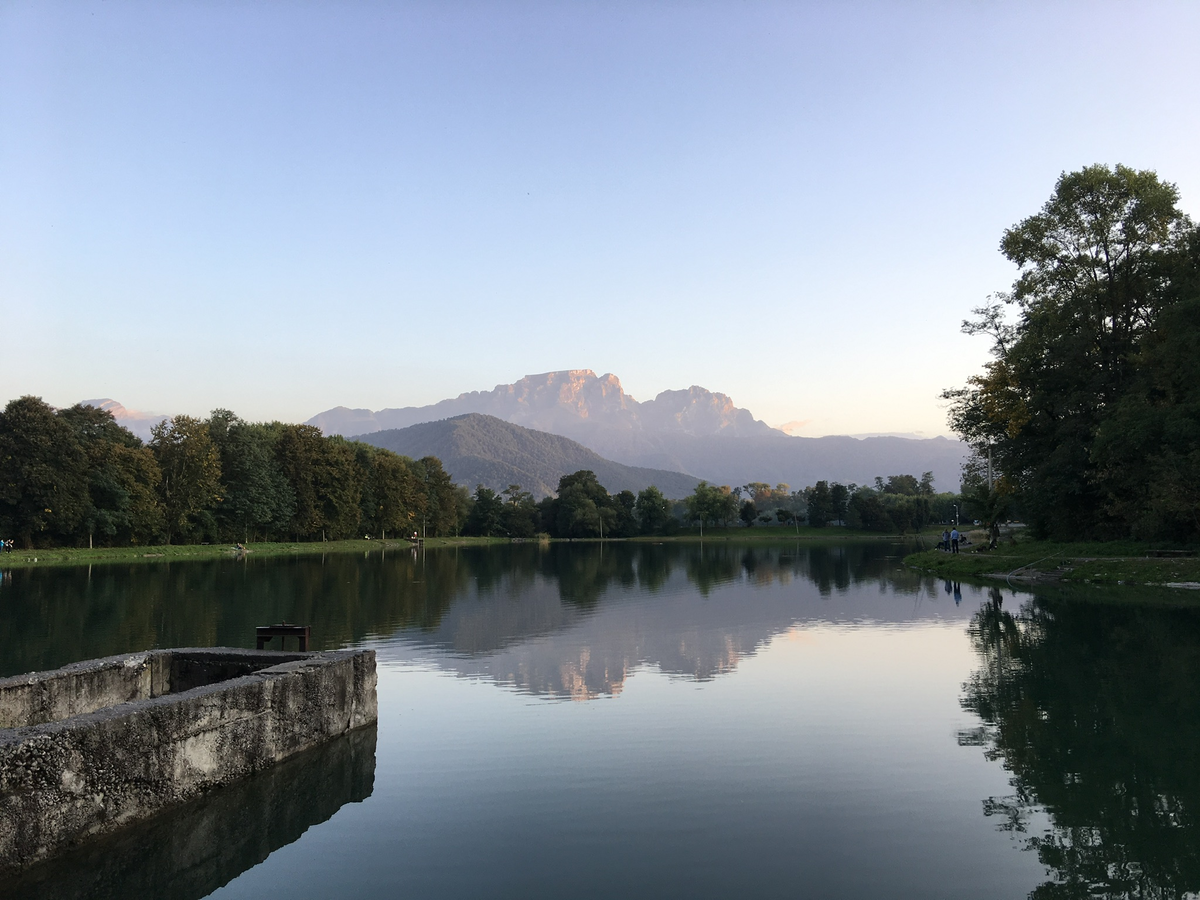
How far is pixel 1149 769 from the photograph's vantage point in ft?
36.2

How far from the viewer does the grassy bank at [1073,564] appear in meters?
36.8

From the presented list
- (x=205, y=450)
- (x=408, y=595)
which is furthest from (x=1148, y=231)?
(x=205, y=450)

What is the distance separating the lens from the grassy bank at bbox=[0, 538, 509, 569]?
6322cm

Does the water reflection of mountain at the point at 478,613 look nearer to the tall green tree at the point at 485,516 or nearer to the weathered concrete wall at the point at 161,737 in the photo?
the weathered concrete wall at the point at 161,737

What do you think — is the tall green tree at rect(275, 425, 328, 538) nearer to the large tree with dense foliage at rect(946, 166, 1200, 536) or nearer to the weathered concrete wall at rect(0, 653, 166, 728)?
Answer: the large tree with dense foliage at rect(946, 166, 1200, 536)

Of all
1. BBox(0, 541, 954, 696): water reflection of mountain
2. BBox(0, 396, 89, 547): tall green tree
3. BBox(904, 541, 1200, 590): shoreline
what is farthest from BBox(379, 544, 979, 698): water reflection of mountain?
BBox(0, 396, 89, 547): tall green tree

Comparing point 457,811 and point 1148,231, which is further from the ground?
point 1148,231

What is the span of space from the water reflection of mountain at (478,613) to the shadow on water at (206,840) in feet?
21.5

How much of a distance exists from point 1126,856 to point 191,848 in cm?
958

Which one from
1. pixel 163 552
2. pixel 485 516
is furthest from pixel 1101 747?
pixel 485 516

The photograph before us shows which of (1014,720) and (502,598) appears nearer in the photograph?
(1014,720)

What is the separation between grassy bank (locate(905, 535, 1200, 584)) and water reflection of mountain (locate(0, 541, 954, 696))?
13.5 feet

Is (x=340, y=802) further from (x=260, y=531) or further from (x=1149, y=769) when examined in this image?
(x=260, y=531)

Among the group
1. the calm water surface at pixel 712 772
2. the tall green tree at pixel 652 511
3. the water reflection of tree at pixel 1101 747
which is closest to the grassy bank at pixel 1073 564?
the calm water surface at pixel 712 772
